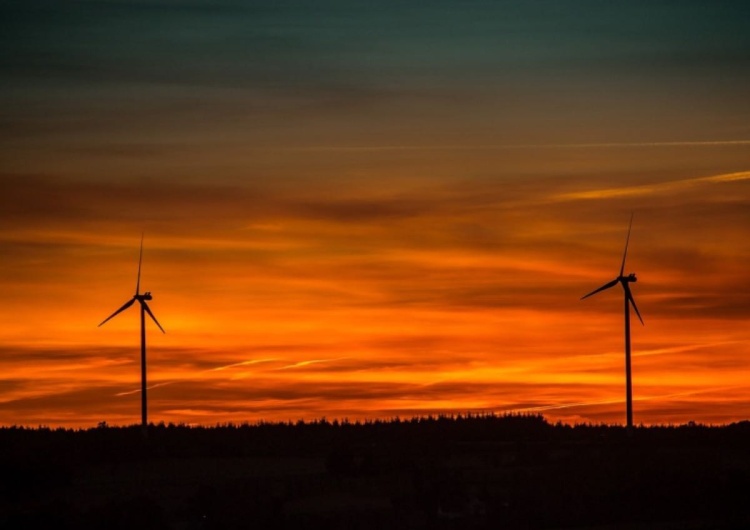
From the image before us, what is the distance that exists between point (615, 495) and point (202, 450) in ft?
99.9

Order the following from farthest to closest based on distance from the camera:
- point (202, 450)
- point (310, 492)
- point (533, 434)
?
point (533, 434)
point (202, 450)
point (310, 492)

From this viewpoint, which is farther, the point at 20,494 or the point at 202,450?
the point at 202,450

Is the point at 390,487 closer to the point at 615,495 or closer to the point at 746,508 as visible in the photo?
the point at 615,495

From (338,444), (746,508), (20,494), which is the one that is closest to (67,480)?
(20,494)

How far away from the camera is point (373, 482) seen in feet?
321

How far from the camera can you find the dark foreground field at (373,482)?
8931 cm

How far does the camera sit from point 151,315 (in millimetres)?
117688

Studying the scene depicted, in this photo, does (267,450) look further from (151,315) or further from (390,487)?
(390,487)

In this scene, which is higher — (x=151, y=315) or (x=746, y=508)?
(x=151, y=315)

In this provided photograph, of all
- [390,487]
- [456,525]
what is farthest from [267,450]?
[456,525]

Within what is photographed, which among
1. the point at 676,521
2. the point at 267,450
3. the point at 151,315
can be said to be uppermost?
the point at 151,315

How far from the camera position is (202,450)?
113 m

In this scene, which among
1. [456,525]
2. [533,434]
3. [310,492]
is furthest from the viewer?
[533,434]

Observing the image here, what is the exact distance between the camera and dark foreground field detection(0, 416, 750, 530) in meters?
89.3
